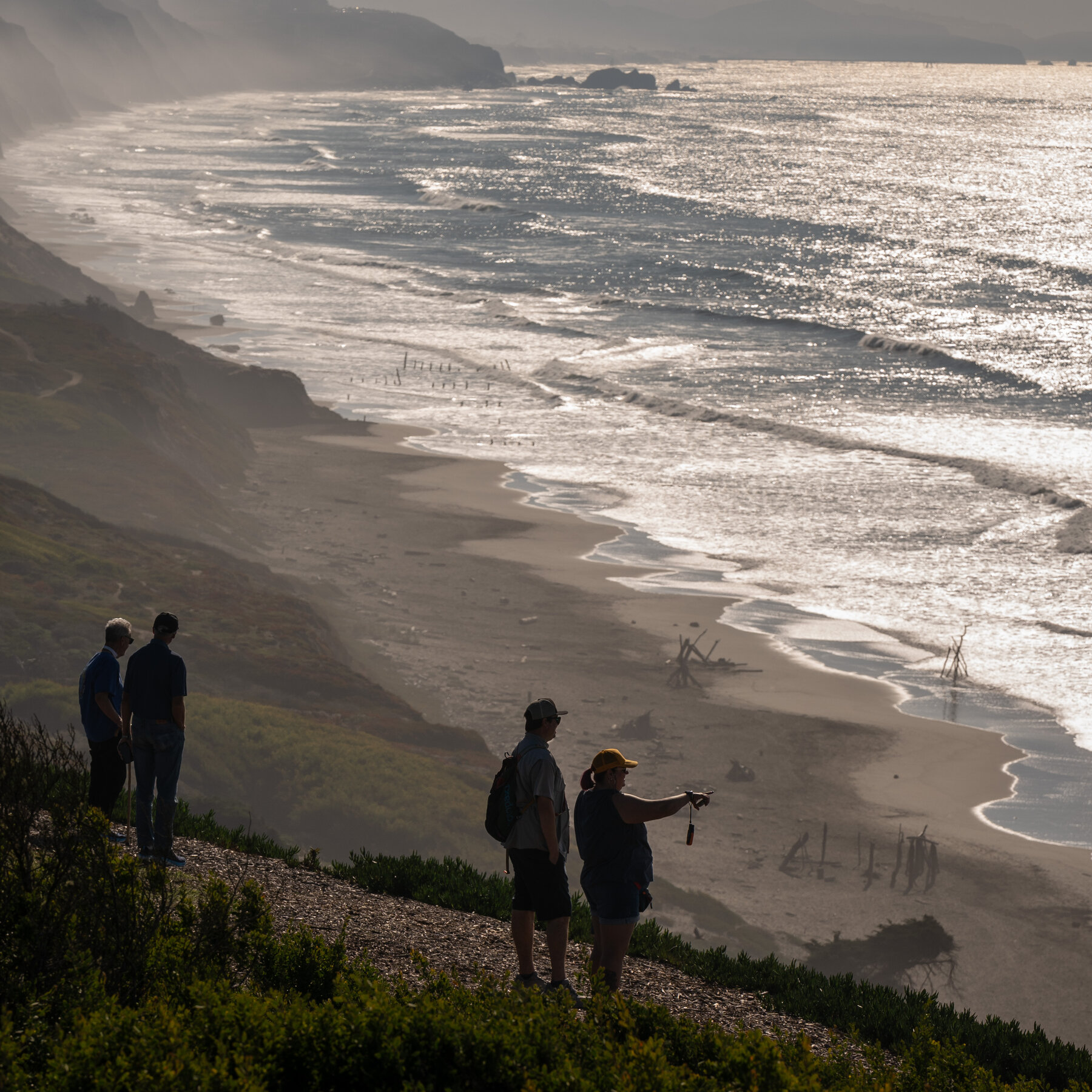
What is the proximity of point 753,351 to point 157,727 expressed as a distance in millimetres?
46185

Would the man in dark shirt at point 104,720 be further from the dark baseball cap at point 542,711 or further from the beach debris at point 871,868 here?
the beach debris at point 871,868

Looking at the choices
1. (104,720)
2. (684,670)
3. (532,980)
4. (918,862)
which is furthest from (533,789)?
(684,670)

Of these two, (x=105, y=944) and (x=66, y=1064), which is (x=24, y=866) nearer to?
(x=105, y=944)

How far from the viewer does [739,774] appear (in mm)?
17375

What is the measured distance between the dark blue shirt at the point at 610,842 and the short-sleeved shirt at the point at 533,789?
0.19 meters

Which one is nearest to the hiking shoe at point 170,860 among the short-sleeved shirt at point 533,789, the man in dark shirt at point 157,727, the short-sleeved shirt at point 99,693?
the man in dark shirt at point 157,727

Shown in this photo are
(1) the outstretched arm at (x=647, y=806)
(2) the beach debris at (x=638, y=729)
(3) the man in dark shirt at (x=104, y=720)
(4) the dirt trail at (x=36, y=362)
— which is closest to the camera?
(1) the outstretched arm at (x=647, y=806)

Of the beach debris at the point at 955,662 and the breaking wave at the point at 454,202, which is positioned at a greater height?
the breaking wave at the point at 454,202

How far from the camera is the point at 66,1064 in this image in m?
4.49

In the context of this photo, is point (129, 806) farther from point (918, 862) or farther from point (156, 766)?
point (918, 862)

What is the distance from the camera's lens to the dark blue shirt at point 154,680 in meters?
7.87

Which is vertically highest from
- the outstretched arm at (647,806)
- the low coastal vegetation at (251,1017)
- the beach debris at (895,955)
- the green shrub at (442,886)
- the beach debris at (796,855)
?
the outstretched arm at (647,806)

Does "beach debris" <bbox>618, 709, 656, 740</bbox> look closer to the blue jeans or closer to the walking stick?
the walking stick

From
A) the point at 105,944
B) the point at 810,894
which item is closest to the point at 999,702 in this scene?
the point at 810,894
